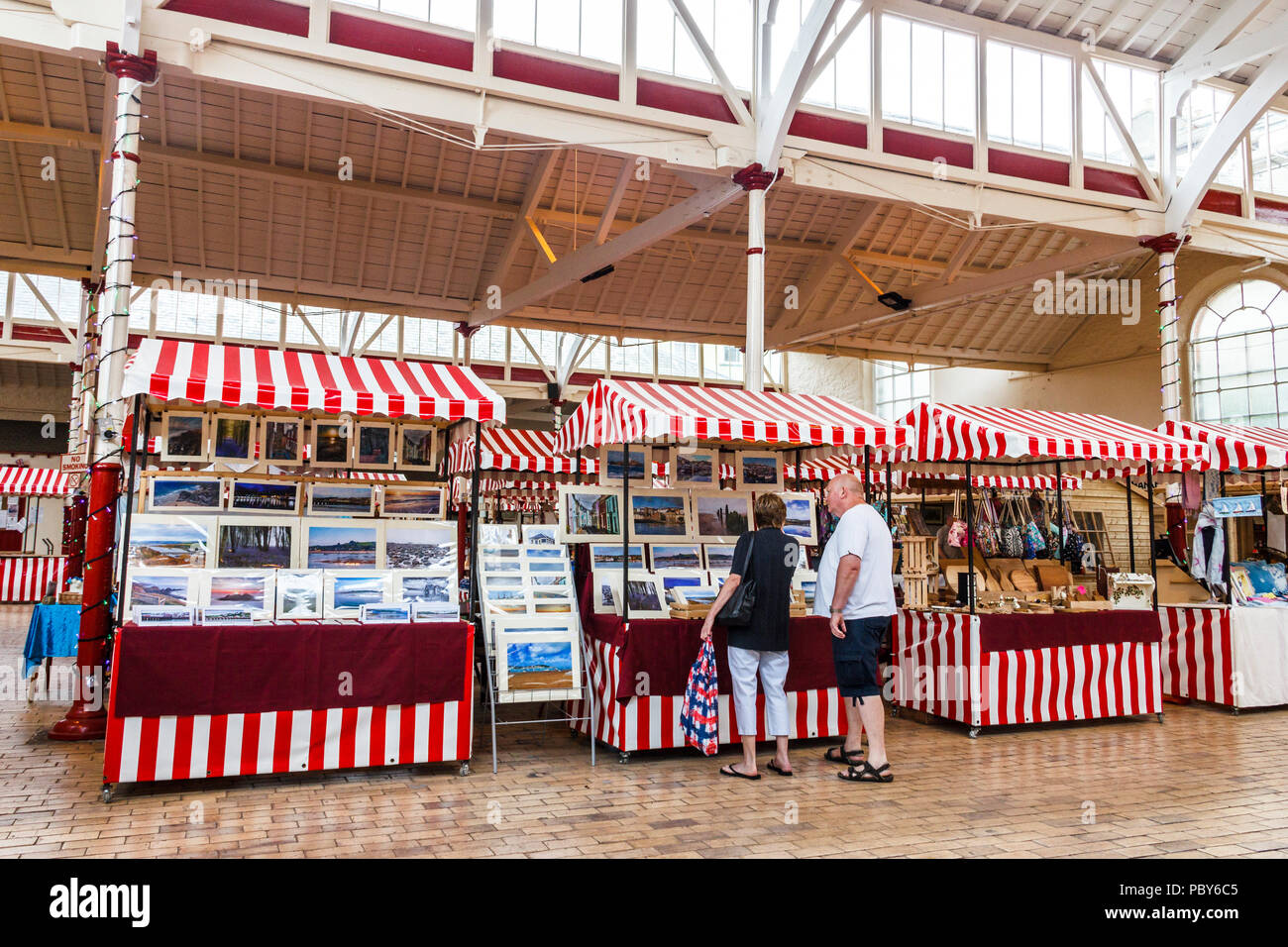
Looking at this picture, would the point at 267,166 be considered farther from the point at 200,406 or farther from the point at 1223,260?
the point at 1223,260

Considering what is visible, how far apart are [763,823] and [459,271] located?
473 inches

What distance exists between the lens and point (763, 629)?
5.53m

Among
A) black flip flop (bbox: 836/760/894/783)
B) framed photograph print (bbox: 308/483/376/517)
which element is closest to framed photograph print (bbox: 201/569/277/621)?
framed photograph print (bbox: 308/483/376/517)

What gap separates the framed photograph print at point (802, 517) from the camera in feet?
23.4

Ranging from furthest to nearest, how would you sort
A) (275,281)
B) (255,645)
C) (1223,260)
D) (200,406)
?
(1223,260) → (275,281) → (200,406) → (255,645)

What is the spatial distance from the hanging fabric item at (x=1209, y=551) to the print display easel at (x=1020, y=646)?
1.59 meters

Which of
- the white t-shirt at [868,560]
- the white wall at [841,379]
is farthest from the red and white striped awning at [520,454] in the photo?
the white wall at [841,379]

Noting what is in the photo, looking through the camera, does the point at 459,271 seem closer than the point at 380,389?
No

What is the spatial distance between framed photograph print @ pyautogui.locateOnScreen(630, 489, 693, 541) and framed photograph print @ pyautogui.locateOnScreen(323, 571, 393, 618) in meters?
1.80

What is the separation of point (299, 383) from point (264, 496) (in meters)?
0.94

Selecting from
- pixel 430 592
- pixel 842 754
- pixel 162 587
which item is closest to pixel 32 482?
pixel 162 587

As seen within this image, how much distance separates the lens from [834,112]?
34.1ft

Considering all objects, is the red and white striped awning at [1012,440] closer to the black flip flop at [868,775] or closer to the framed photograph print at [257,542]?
the black flip flop at [868,775]

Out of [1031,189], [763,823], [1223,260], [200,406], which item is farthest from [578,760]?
[1223,260]
